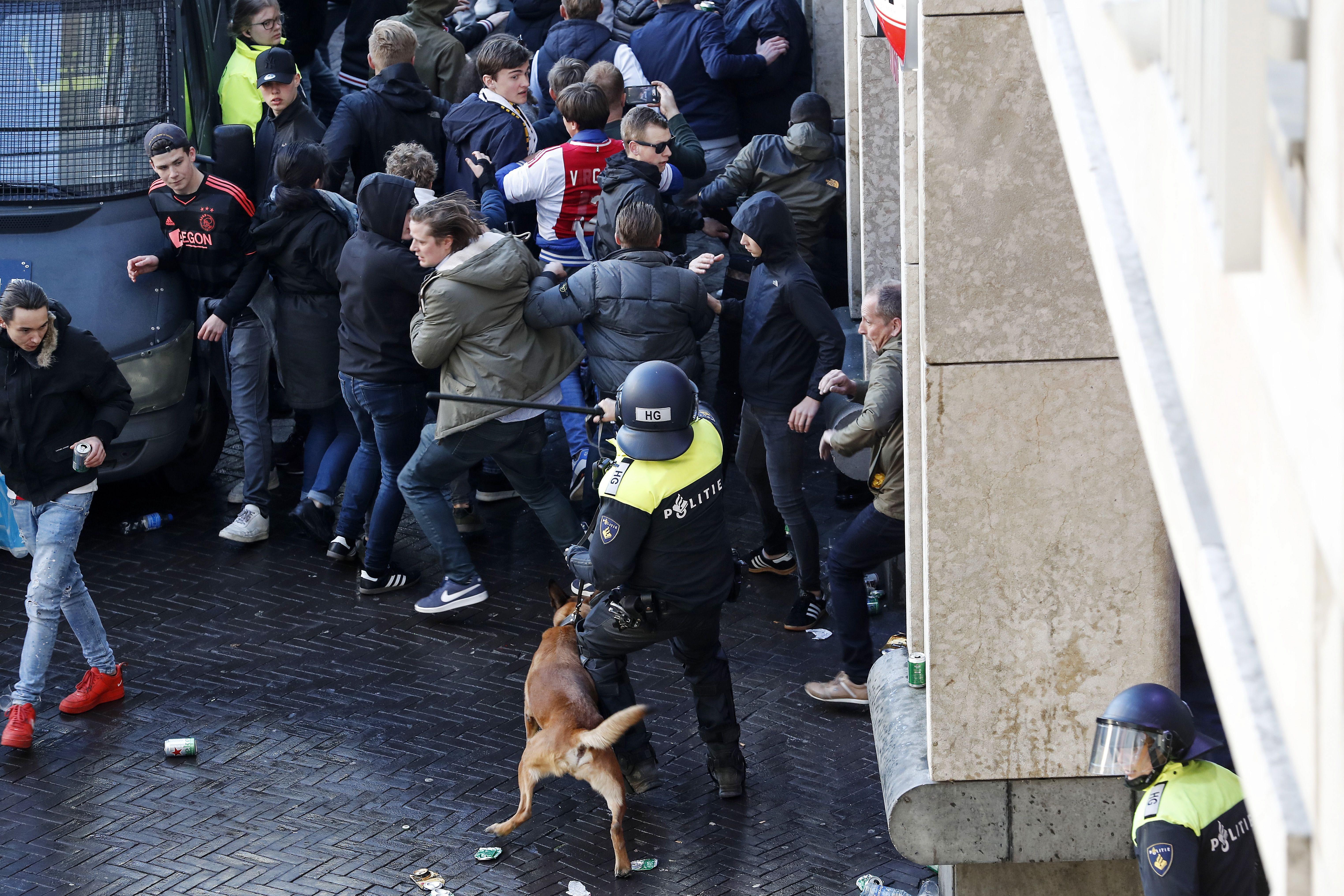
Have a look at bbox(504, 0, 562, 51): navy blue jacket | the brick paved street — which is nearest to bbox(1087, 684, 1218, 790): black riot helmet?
the brick paved street

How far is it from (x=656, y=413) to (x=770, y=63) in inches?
237

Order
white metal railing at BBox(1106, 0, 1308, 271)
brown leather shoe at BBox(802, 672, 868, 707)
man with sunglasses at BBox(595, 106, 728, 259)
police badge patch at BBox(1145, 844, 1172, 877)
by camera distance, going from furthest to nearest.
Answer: man with sunglasses at BBox(595, 106, 728, 259)
brown leather shoe at BBox(802, 672, 868, 707)
police badge patch at BBox(1145, 844, 1172, 877)
white metal railing at BBox(1106, 0, 1308, 271)

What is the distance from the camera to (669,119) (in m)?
9.89

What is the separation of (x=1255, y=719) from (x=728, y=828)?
4.81 metres

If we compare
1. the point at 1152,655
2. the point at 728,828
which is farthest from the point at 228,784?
the point at 1152,655

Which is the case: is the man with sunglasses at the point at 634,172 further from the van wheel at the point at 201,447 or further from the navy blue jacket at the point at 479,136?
the van wheel at the point at 201,447

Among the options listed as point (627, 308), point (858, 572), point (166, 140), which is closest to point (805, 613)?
point (858, 572)

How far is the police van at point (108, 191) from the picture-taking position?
9109mm

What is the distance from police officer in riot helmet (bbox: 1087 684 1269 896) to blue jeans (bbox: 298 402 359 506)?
5607mm

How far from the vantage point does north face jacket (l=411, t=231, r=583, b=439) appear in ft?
25.5

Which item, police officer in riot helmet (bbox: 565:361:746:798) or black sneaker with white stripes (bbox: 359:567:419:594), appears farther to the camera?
black sneaker with white stripes (bbox: 359:567:419:594)

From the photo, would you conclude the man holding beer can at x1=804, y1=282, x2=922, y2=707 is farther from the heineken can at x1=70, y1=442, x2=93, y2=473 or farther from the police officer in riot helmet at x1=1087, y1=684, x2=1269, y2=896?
the heineken can at x1=70, y1=442, x2=93, y2=473

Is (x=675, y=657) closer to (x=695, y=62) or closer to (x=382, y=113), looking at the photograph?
(x=382, y=113)

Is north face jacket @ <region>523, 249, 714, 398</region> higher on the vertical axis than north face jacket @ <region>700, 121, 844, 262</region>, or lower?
lower
